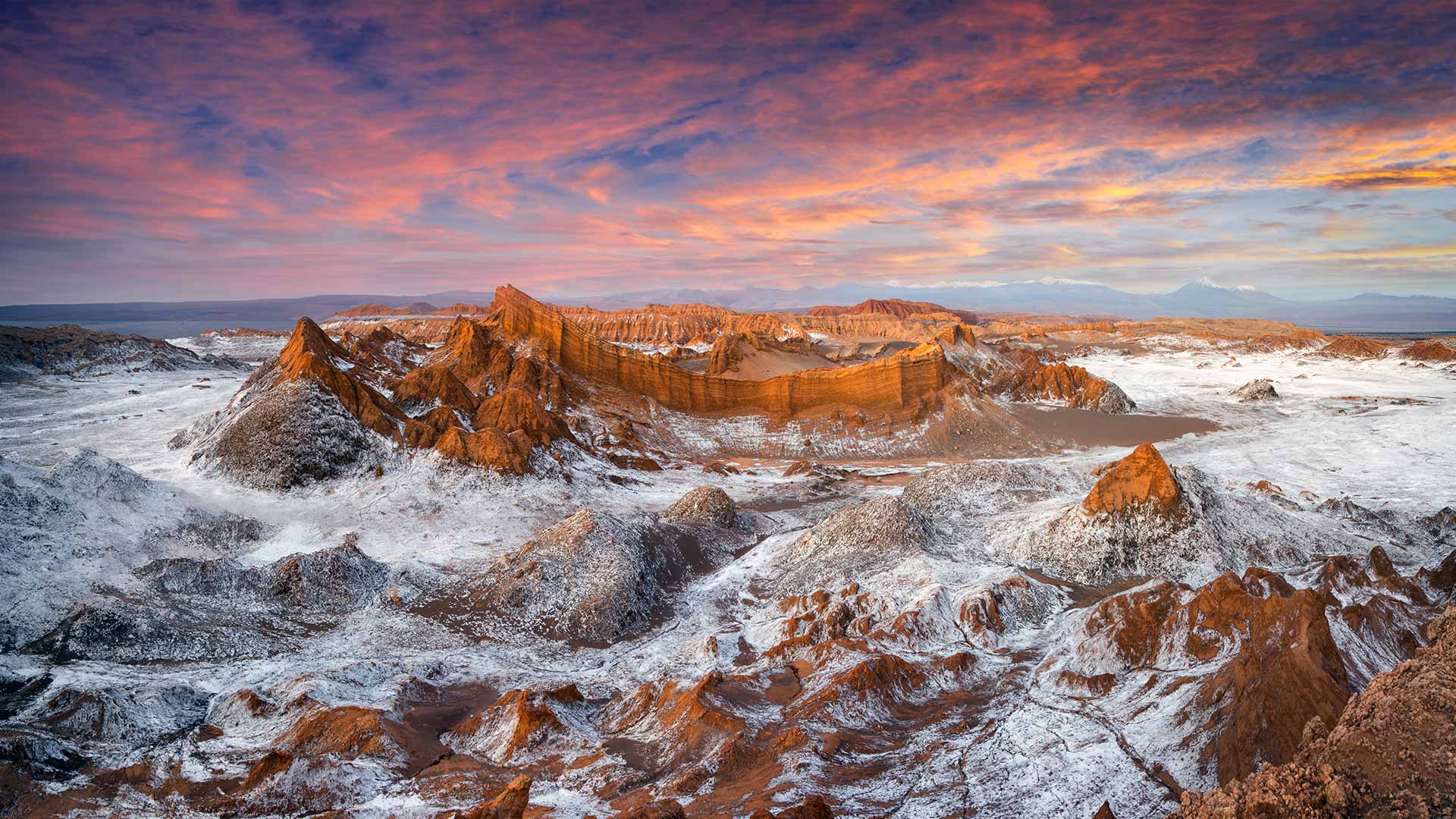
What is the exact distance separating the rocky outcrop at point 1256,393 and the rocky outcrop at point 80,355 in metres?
98.1

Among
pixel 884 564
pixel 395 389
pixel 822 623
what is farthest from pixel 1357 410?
pixel 395 389

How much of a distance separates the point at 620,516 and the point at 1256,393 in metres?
61.9

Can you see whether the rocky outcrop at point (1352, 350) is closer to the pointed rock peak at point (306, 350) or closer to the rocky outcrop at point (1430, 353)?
the rocky outcrop at point (1430, 353)

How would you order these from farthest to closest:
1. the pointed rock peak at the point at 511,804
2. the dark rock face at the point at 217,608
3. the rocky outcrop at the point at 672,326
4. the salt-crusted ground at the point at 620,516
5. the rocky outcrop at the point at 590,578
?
the rocky outcrop at the point at 672,326 < the rocky outcrop at the point at 590,578 < the dark rock face at the point at 217,608 < the salt-crusted ground at the point at 620,516 < the pointed rock peak at the point at 511,804

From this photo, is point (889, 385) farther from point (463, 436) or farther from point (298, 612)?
point (298, 612)

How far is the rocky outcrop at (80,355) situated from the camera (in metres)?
59.6

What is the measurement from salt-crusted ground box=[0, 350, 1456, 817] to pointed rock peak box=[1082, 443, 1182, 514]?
7.36ft

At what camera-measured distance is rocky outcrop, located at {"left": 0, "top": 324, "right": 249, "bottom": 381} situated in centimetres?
5959

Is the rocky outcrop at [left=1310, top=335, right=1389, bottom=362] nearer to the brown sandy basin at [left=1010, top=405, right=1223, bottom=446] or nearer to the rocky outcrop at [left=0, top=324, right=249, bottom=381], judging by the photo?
the brown sandy basin at [left=1010, top=405, right=1223, bottom=446]

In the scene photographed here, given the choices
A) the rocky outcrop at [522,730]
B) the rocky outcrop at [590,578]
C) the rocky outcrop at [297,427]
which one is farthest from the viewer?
the rocky outcrop at [297,427]

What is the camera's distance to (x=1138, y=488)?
898 inches

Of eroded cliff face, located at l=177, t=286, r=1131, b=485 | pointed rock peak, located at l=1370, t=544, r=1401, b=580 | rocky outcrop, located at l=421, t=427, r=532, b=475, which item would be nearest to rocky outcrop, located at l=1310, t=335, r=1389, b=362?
eroded cliff face, located at l=177, t=286, r=1131, b=485

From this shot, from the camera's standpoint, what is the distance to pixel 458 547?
26.1 m

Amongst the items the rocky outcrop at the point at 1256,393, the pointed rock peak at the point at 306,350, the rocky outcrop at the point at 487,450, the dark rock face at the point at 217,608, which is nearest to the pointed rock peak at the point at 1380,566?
the dark rock face at the point at 217,608
